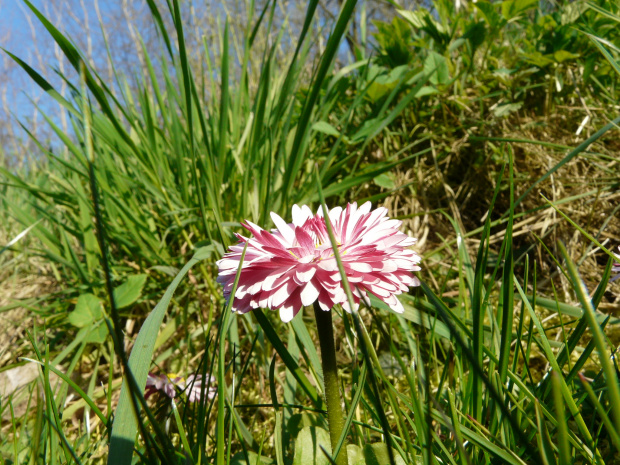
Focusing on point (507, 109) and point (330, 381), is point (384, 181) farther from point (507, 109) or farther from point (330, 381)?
point (330, 381)

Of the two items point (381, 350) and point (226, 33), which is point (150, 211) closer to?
point (226, 33)

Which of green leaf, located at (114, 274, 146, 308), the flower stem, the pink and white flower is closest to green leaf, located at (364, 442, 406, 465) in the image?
the flower stem

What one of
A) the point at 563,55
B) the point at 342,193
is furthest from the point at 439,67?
the point at 342,193

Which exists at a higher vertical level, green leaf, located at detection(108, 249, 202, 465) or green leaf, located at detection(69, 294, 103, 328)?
green leaf, located at detection(108, 249, 202, 465)

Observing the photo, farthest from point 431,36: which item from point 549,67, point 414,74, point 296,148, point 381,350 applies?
point 381,350

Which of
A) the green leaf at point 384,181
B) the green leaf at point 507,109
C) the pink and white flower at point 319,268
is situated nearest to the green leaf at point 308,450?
the pink and white flower at point 319,268

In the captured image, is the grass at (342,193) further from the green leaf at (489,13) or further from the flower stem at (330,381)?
the flower stem at (330,381)

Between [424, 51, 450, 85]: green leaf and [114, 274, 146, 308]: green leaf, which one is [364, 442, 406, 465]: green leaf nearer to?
[114, 274, 146, 308]: green leaf
